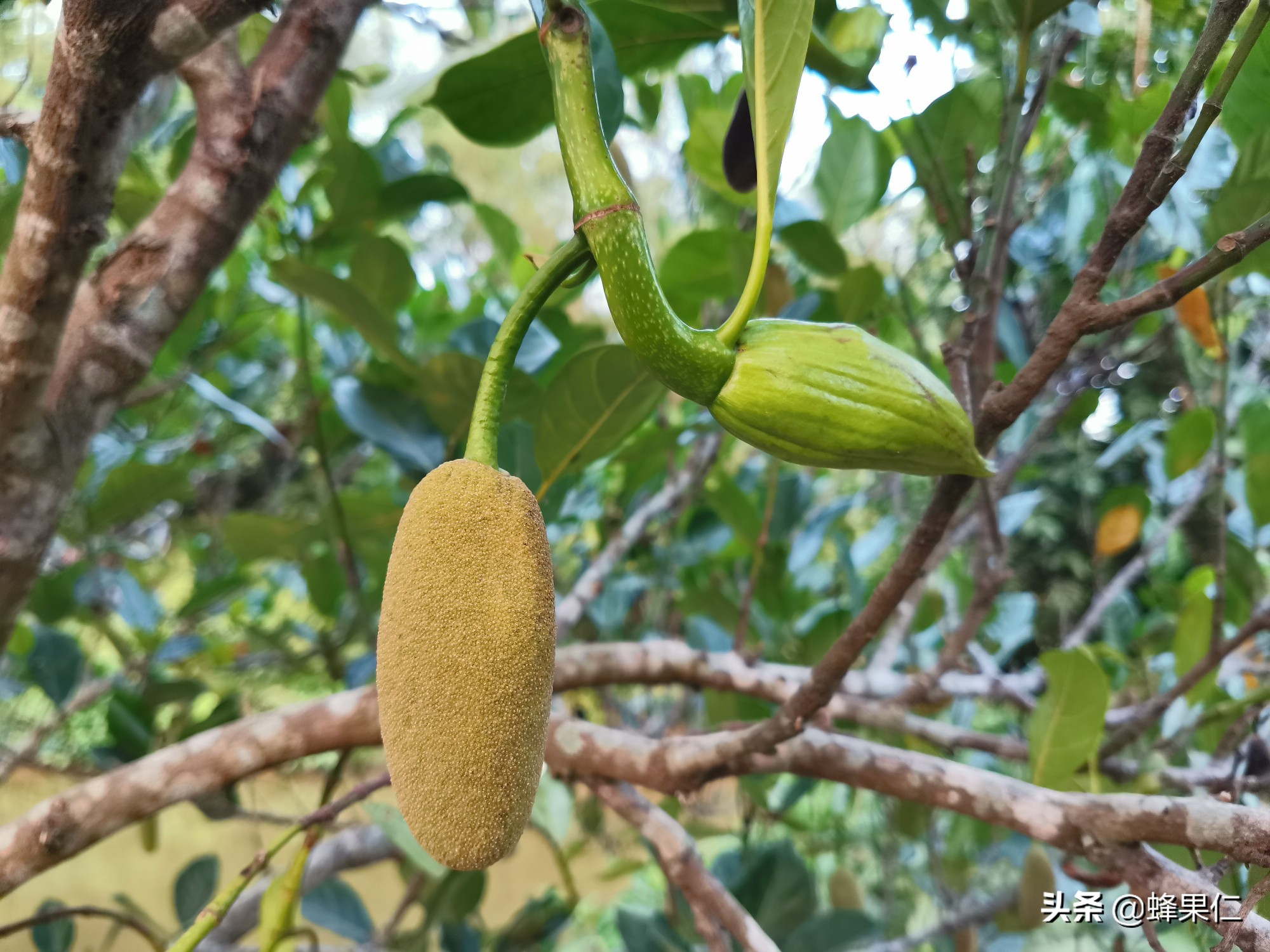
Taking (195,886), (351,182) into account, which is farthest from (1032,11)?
(195,886)

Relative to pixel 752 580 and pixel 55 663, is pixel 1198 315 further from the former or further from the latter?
pixel 55 663

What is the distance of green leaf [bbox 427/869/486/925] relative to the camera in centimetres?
81

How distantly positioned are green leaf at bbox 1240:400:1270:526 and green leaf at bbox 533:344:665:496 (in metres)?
0.54

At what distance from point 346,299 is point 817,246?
38 centimetres

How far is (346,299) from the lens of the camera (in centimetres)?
59

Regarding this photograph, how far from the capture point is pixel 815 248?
71cm

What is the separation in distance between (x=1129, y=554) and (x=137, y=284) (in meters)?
2.86

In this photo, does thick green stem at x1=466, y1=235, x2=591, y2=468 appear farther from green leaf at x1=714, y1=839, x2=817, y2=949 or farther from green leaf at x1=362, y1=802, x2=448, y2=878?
green leaf at x1=714, y1=839, x2=817, y2=949

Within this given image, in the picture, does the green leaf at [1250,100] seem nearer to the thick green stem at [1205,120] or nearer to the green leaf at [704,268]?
the thick green stem at [1205,120]

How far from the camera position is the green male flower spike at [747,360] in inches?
10.5

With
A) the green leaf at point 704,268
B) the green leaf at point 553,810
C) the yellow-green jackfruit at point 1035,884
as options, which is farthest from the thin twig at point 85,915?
the yellow-green jackfruit at point 1035,884

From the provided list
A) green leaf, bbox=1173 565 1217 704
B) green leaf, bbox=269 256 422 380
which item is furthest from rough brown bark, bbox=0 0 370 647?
green leaf, bbox=1173 565 1217 704

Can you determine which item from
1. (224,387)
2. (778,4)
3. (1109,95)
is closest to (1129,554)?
(1109,95)

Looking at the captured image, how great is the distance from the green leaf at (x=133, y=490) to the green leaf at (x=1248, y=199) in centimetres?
91
